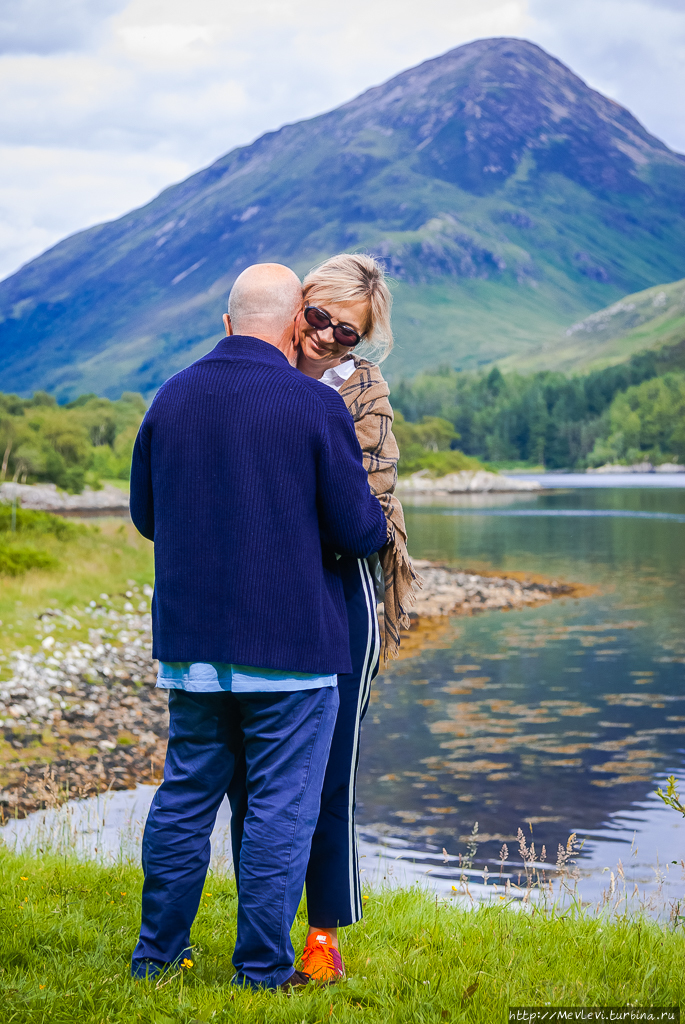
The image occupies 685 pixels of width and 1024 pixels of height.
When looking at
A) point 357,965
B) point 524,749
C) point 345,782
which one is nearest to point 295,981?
point 357,965

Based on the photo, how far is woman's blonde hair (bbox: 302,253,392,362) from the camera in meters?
3.46

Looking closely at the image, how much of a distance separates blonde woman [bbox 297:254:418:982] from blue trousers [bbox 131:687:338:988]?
0.22m

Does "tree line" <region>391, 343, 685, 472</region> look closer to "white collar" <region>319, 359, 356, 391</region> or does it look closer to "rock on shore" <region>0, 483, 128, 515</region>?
"rock on shore" <region>0, 483, 128, 515</region>

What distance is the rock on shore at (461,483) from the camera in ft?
358

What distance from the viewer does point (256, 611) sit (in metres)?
3.10

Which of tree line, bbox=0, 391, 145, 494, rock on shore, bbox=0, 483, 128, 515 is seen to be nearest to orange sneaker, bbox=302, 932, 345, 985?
tree line, bbox=0, 391, 145, 494

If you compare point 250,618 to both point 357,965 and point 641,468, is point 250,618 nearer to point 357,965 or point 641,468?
point 357,965

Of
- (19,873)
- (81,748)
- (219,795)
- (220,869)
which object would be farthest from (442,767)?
(219,795)

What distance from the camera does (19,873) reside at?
14.8ft

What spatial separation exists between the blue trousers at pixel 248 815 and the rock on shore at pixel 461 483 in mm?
104120

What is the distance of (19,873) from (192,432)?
261 cm

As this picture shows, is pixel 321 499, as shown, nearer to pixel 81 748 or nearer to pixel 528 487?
pixel 81 748

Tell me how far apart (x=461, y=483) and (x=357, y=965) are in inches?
4298

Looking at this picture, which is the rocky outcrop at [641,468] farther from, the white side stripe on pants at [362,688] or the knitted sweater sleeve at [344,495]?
the knitted sweater sleeve at [344,495]
